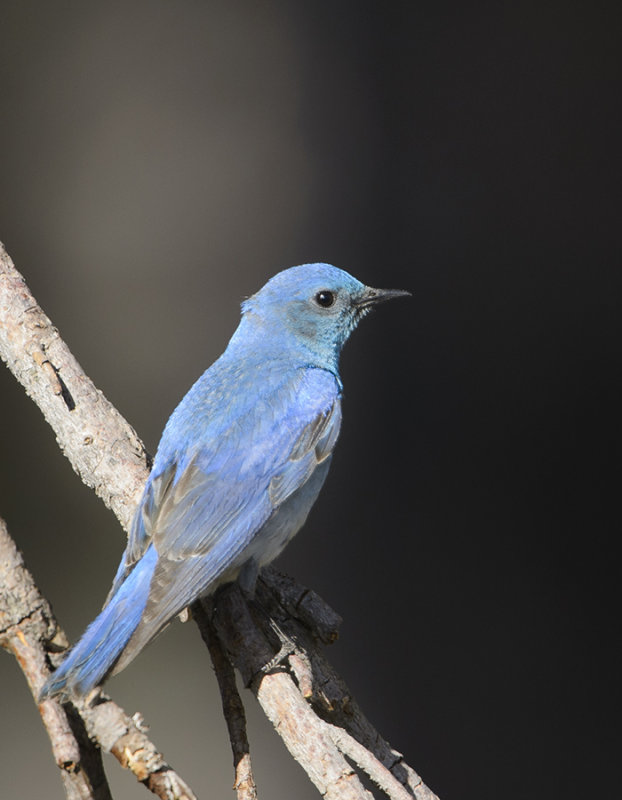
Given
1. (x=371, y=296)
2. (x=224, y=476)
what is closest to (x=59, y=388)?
(x=224, y=476)

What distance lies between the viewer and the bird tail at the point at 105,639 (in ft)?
5.89

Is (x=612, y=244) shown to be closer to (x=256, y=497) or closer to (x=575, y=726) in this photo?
(x=575, y=726)

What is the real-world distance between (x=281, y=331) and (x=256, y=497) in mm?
697

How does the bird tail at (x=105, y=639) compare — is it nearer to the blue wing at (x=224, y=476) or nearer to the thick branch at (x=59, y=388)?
the blue wing at (x=224, y=476)

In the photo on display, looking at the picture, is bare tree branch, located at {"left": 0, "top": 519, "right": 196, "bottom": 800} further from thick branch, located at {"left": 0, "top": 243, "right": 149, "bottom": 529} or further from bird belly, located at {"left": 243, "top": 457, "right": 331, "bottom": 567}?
bird belly, located at {"left": 243, "top": 457, "right": 331, "bottom": 567}

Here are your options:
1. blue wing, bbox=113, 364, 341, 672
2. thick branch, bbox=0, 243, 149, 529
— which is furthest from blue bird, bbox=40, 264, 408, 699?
thick branch, bbox=0, 243, 149, 529

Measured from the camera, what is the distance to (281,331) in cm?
315

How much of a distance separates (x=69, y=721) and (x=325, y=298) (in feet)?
5.68

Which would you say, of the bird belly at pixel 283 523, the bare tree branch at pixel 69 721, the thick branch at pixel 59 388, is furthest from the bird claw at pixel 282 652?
the thick branch at pixel 59 388

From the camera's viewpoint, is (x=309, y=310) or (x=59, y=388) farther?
(x=309, y=310)

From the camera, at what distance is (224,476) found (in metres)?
2.62

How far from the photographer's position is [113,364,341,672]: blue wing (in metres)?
2.37

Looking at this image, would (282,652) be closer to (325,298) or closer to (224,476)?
(224,476)

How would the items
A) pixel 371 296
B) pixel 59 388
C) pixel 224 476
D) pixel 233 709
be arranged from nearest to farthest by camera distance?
1. pixel 233 709
2. pixel 59 388
3. pixel 224 476
4. pixel 371 296
